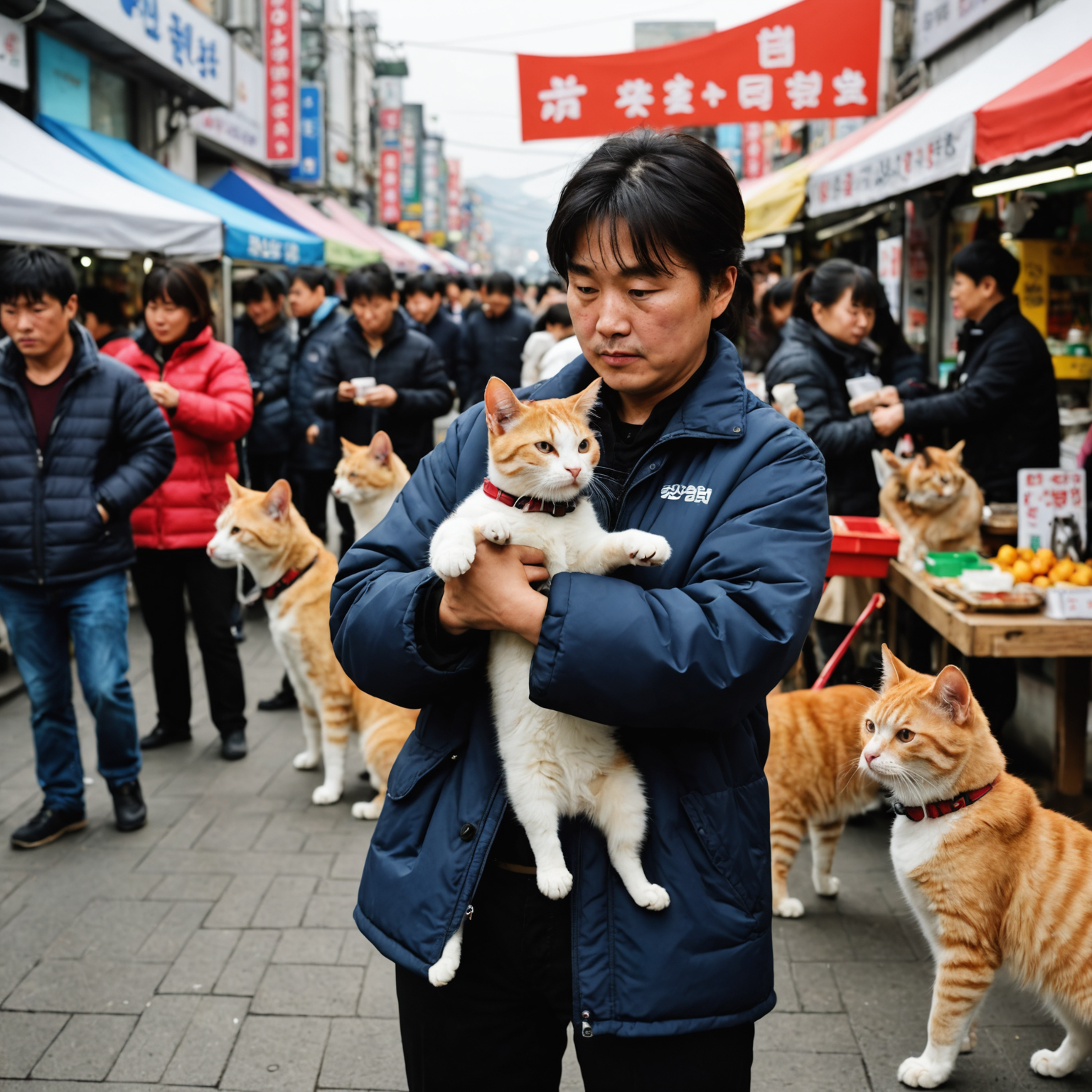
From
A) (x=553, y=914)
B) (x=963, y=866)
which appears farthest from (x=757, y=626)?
(x=963, y=866)

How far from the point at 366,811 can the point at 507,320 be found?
609 centimetres

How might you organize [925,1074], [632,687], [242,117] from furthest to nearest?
[242,117] < [925,1074] < [632,687]

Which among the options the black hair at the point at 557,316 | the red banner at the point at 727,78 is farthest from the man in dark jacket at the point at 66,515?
the red banner at the point at 727,78

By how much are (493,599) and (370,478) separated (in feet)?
14.5

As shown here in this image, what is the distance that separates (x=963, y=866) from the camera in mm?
2855

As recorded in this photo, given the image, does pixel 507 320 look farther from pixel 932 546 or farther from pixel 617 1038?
pixel 617 1038

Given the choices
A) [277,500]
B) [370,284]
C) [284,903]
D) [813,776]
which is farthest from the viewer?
[370,284]

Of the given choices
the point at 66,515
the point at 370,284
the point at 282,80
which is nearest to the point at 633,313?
the point at 66,515

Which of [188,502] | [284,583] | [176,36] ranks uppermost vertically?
[176,36]

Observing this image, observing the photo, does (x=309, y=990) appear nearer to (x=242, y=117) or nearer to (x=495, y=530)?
(x=495, y=530)

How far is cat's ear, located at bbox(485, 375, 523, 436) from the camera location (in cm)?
174

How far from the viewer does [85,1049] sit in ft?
10.2

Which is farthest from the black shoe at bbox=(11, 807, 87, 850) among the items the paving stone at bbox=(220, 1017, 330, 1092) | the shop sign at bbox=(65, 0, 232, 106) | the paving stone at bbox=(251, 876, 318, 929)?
the shop sign at bbox=(65, 0, 232, 106)

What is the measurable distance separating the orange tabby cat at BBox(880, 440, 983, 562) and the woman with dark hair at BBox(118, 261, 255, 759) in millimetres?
3384
